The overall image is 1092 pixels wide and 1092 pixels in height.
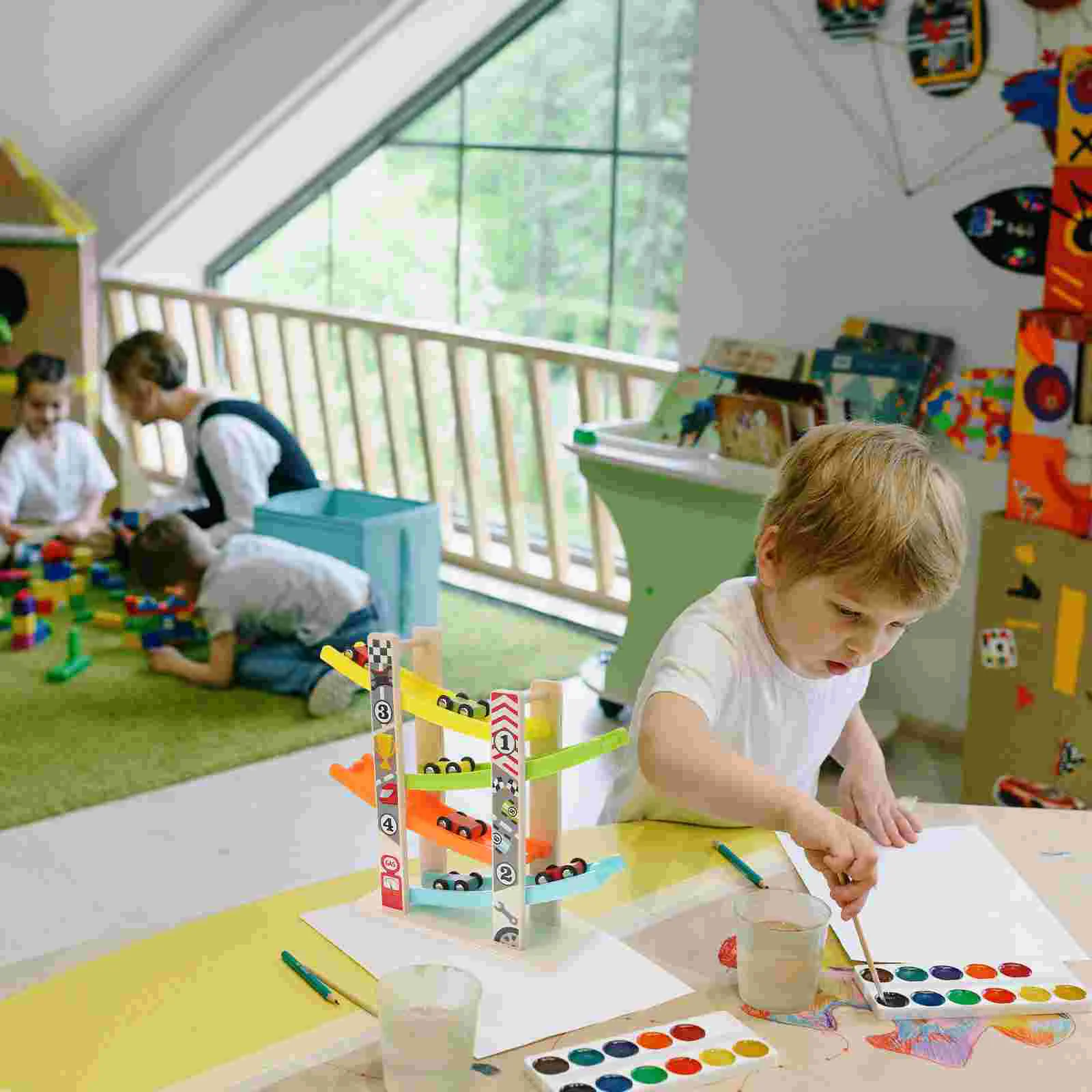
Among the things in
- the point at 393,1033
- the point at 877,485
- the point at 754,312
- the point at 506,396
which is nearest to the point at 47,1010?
the point at 393,1033

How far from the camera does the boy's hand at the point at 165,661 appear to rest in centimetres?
341

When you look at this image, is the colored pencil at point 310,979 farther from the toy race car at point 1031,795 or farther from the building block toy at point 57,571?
the building block toy at point 57,571

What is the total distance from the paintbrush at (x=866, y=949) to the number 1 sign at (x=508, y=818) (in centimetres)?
26

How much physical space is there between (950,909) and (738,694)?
29 cm

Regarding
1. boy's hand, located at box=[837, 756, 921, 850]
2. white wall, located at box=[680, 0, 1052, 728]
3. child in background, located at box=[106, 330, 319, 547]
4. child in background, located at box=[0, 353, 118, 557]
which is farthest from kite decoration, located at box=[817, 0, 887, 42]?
child in background, located at box=[0, 353, 118, 557]

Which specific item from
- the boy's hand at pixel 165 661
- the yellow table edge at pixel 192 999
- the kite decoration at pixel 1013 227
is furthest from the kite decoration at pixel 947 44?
the yellow table edge at pixel 192 999

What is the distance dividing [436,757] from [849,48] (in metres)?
2.41

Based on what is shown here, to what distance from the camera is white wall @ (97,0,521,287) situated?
4.43 meters

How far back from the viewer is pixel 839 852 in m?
1.17

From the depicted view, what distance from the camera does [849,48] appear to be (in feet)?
10.4

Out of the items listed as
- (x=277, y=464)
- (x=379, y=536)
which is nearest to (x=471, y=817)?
(x=379, y=536)

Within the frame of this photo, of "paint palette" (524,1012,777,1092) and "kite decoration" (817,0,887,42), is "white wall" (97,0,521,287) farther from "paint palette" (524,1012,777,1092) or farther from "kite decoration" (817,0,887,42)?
"paint palette" (524,1012,777,1092)

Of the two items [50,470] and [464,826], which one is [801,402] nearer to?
[464,826]

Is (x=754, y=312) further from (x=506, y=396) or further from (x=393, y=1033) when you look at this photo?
(x=393, y=1033)
